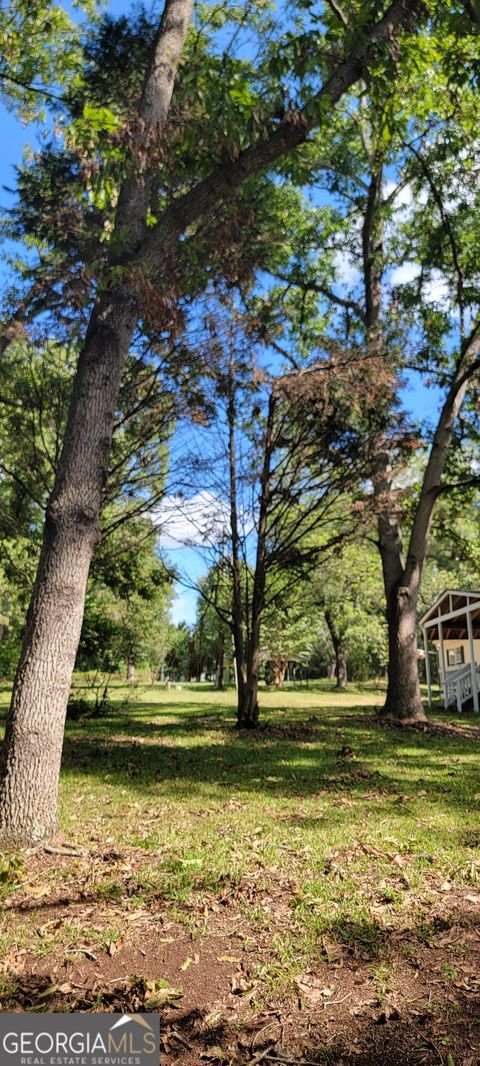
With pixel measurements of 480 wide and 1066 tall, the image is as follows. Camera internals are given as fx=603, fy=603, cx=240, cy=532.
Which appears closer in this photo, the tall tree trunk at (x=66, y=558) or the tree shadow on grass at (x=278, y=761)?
the tall tree trunk at (x=66, y=558)

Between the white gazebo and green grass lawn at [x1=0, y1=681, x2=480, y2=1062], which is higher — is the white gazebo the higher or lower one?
the higher one

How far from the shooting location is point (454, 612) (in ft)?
66.6

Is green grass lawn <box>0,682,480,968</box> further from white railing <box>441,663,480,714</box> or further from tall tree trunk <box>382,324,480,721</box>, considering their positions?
white railing <box>441,663,480,714</box>

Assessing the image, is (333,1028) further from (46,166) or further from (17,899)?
(46,166)

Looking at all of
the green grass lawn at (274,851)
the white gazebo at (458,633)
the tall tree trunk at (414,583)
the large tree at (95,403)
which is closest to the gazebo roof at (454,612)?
the white gazebo at (458,633)

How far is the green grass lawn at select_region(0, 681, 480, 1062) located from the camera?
335 cm

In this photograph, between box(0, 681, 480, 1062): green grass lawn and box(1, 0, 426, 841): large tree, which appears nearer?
box(0, 681, 480, 1062): green grass lawn

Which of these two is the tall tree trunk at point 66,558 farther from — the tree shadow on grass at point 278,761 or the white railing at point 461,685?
the white railing at point 461,685

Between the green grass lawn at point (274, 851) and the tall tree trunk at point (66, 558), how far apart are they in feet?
1.65

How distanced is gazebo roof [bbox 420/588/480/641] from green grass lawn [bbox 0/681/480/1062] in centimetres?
1153

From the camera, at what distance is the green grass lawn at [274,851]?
3348mm

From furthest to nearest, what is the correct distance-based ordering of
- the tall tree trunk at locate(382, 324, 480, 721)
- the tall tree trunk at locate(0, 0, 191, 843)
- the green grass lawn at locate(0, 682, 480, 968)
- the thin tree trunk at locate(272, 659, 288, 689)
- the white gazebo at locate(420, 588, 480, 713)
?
the thin tree trunk at locate(272, 659, 288, 689) < the white gazebo at locate(420, 588, 480, 713) < the tall tree trunk at locate(382, 324, 480, 721) < the tall tree trunk at locate(0, 0, 191, 843) < the green grass lawn at locate(0, 682, 480, 968)

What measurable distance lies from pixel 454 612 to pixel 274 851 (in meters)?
17.2

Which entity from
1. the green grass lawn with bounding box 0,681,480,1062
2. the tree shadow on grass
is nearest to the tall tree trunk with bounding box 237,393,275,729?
the tree shadow on grass
